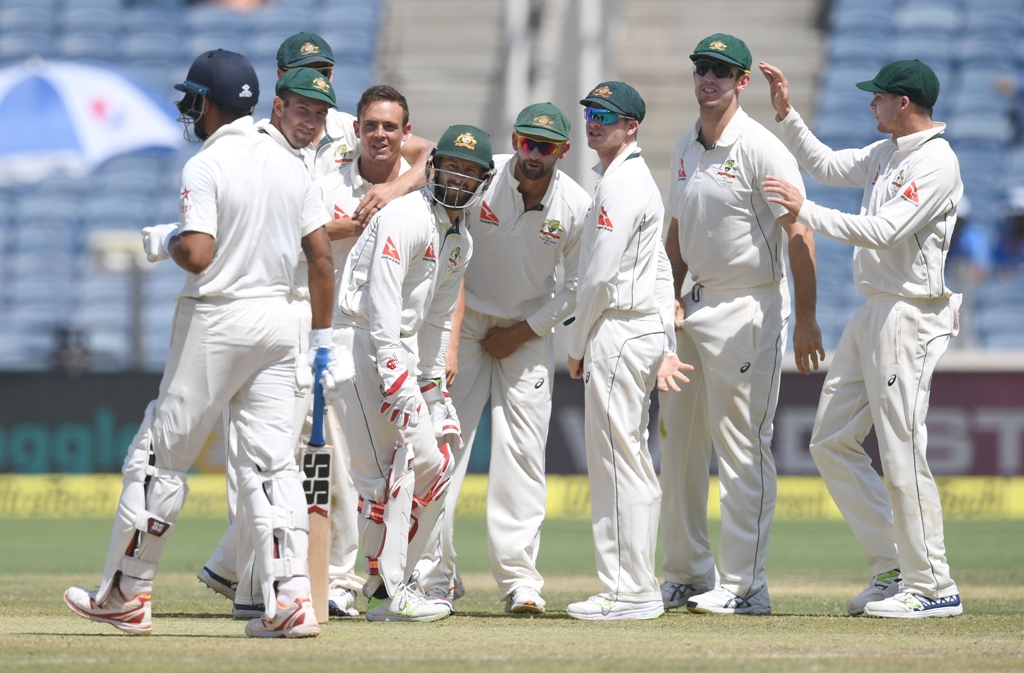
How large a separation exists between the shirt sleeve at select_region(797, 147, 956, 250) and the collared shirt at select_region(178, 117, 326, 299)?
206 centimetres

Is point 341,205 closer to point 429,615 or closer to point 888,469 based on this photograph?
point 429,615

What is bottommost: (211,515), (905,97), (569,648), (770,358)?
(211,515)

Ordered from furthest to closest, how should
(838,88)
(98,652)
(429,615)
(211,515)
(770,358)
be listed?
(838,88) < (211,515) < (770,358) < (429,615) < (98,652)

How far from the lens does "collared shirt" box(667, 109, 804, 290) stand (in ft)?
20.4

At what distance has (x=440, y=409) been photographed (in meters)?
6.11

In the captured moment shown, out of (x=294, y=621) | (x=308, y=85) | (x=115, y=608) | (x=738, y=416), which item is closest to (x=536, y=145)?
(x=308, y=85)

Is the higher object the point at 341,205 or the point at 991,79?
the point at 991,79

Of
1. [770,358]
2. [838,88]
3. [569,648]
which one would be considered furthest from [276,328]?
[838,88]

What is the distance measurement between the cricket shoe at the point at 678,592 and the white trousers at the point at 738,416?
4 cm

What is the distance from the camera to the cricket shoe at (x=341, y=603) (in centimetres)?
609

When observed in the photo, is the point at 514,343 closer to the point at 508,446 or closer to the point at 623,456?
the point at 508,446

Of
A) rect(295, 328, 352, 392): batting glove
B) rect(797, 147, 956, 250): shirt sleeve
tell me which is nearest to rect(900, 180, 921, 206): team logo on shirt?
rect(797, 147, 956, 250): shirt sleeve

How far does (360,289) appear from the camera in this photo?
5902 millimetres

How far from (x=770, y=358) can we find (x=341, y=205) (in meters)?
2.00
